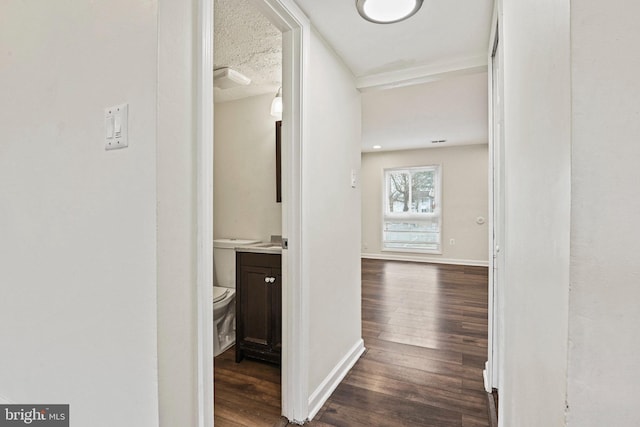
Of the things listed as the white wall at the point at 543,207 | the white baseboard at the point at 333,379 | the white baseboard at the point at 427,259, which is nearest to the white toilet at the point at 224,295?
the white baseboard at the point at 333,379

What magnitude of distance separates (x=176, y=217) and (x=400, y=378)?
6.08ft

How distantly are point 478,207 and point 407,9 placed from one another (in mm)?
5184

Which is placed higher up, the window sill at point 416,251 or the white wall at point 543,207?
the white wall at point 543,207

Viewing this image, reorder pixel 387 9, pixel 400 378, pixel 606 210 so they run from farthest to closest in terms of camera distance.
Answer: pixel 400 378 < pixel 387 9 < pixel 606 210

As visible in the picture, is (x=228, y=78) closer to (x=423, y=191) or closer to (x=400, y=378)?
(x=400, y=378)

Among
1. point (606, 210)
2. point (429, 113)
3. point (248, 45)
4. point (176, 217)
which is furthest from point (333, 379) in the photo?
point (429, 113)

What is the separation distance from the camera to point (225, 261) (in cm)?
264

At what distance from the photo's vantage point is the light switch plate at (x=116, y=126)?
35.1 inches

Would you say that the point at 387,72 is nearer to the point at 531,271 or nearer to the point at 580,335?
the point at 531,271

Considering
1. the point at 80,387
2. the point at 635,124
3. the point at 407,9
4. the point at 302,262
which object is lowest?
the point at 80,387

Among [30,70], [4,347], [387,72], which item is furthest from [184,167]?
[387,72]

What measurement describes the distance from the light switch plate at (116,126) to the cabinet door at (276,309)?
4.36ft

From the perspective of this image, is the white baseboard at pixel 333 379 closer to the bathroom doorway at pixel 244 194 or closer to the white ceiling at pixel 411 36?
the bathroom doorway at pixel 244 194

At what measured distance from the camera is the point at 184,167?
926mm
